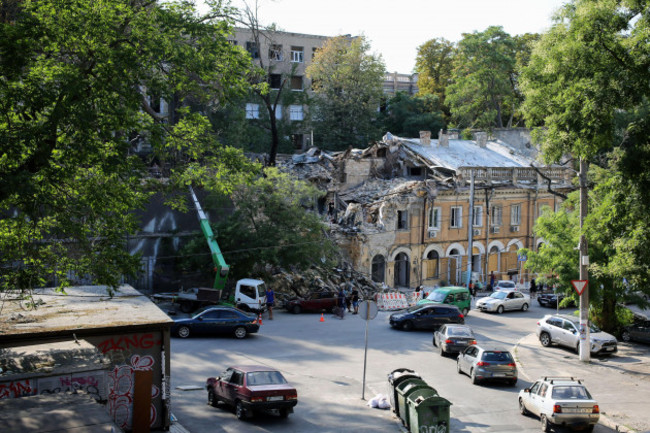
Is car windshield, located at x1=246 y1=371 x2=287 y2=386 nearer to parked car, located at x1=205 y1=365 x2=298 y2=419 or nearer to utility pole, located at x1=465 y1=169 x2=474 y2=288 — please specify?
parked car, located at x1=205 y1=365 x2=298 y2=419

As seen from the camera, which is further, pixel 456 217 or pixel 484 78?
pixel 484 78

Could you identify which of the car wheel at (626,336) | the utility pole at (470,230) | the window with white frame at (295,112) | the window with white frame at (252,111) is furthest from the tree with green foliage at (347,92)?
the car wheel at (626,336)

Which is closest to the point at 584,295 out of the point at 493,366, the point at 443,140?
the point at 493,366

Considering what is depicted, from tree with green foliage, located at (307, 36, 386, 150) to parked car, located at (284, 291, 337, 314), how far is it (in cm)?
2899

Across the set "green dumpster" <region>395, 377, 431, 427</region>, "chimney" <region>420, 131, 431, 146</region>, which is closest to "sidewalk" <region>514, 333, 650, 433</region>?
"green dumpster" <region>395, 377, 431, 427</region>

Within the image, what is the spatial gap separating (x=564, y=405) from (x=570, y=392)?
1.80ft

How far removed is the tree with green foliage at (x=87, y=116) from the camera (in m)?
13.1

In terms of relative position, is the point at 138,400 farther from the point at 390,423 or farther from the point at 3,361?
the point at 390,423

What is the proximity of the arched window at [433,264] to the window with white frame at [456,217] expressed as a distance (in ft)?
7.90

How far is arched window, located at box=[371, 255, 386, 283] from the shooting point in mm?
43156

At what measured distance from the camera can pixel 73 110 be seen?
13.0 meters

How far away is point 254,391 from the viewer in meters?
16.1

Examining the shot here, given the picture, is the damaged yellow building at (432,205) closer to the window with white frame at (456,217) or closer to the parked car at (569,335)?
the window with white frame at (456,217)

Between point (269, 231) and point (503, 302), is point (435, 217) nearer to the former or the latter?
point (503, 302)
